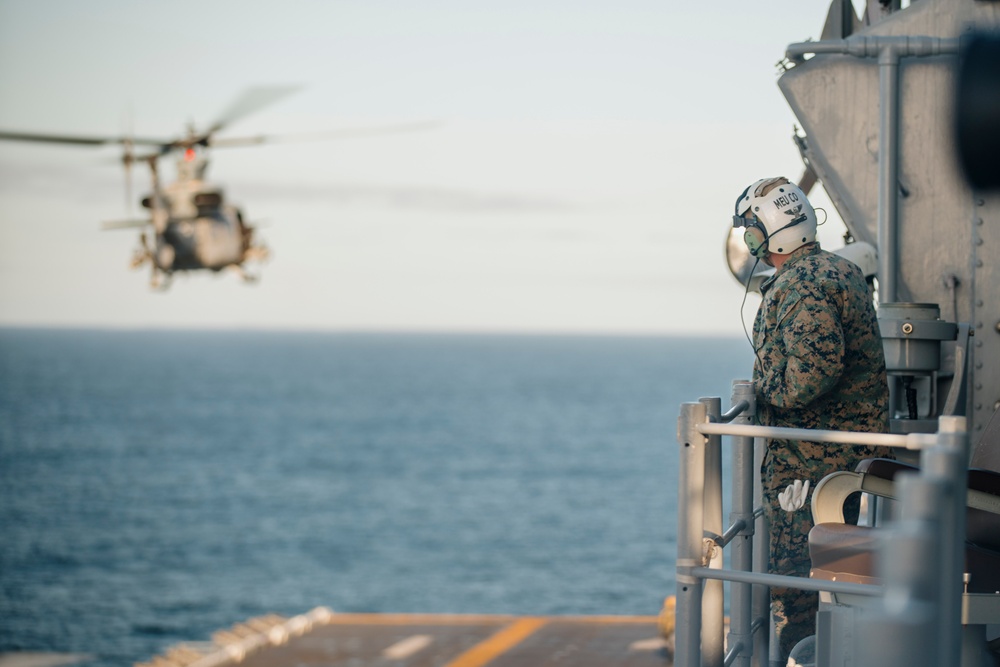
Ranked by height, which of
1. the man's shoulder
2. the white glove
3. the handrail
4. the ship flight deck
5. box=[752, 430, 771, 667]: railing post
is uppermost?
the man's shoulder

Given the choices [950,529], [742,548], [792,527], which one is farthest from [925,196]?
[950,529]

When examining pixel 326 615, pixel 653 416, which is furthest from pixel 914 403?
pixel 653 416

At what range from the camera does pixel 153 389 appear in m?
161

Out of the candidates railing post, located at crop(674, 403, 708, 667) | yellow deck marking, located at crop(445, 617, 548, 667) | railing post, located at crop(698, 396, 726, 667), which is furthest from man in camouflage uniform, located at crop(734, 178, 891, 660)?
yellow deck marking, located at crop(445, 617, 548, 667)

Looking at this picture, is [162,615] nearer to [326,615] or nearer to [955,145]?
[326,615]

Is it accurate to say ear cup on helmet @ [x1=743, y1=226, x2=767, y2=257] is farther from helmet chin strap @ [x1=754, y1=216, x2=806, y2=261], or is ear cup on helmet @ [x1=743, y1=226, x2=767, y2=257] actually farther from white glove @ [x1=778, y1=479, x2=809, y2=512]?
white glove @ [x1=778, y1=479, x2=809, y2=512]

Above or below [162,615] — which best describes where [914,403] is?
above

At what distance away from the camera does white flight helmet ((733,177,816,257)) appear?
530 centimetres

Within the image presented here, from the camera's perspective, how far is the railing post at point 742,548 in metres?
4.83

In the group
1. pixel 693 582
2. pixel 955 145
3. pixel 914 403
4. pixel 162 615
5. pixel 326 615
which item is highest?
pixel 955 145

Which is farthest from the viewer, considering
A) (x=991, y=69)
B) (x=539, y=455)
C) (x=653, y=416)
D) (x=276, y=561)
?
(x=653, y=416)

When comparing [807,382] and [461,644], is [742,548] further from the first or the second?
[461,644]

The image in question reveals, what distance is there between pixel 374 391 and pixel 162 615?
3985 inches

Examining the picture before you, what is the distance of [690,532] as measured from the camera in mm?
4250
